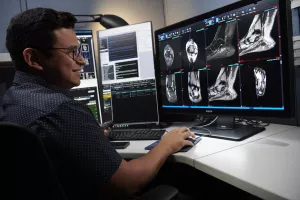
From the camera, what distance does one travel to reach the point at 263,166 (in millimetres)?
782

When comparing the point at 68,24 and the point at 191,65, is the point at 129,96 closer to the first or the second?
the point at 191,65

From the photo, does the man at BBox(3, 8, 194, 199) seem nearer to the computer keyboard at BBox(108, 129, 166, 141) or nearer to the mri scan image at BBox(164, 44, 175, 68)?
the computer keyboard at BBox(108, 129, 166, 141)

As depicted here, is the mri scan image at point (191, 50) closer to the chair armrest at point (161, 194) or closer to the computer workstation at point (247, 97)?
the computer workstation at point (247, 97)

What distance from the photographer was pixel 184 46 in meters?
1.42

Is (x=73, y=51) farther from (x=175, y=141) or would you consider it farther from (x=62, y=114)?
(x=175, y=141)

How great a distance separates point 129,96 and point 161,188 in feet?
2.89

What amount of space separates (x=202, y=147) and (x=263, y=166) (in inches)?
12.3

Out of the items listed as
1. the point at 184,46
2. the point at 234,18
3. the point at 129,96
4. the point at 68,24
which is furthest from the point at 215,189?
the point at 68,24

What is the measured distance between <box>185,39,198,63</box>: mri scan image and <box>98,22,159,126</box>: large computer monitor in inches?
11.3

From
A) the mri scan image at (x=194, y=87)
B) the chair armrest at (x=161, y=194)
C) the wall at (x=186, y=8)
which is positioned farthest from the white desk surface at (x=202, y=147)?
the wall at (x=186, y=8)

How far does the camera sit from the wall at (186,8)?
1706 millimetres

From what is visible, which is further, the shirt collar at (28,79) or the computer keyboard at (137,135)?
the computer keyboard at (137,135)

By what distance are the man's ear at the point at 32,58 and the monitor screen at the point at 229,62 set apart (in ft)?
2.62

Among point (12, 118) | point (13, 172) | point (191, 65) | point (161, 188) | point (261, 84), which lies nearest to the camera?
point (13, 172)
